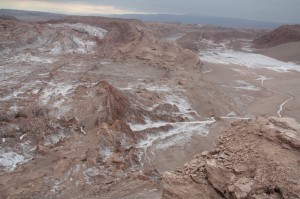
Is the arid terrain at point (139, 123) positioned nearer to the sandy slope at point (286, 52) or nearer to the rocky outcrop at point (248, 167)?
the rocky outcrop at point (248, 167)

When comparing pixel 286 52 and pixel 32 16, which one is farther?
pixel 32 16

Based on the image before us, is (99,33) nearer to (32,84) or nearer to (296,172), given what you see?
(32,84)

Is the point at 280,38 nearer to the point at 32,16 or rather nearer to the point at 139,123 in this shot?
the point at 139,123

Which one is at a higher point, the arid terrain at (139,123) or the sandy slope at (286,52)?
the arid terrain at (139,123)

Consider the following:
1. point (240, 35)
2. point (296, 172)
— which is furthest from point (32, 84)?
point (240, 35)

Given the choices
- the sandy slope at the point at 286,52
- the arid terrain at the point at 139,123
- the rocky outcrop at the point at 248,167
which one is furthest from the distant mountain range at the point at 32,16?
the rocky outcrop at the point at 248,167

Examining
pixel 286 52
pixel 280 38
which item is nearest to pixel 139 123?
pixel 286 52

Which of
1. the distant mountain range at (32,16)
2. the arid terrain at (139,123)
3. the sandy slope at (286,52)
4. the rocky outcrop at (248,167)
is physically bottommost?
the distant mountain range at (32,16)

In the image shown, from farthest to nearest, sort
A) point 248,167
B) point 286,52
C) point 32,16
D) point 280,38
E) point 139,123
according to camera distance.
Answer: point 32,16 → point 280,38 → point 286,52 → point 139,123 → point 248,167
